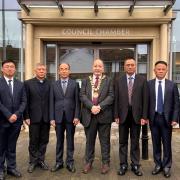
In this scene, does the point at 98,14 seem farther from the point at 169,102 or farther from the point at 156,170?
the point at 156,170

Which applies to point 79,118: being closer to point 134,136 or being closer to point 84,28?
point 134,136

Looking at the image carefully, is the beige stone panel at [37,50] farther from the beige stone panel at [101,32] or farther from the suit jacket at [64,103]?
→ the suit jacket at [64,103]

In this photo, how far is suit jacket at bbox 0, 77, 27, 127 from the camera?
6552 mm

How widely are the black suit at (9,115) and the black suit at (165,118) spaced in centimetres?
221

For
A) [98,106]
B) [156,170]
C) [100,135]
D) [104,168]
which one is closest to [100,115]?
[98,106]

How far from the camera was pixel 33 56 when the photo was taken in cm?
1220

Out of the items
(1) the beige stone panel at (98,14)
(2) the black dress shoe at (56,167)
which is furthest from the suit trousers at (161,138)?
(1) the beige stone panel at (98,14)

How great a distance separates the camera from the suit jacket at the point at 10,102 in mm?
6552

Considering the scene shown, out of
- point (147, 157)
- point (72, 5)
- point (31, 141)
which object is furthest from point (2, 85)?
point (72, 5)

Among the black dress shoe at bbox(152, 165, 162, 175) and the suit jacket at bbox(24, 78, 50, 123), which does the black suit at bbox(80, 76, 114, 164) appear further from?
the black dress shoe at bbox(152, 165, 162, 175)

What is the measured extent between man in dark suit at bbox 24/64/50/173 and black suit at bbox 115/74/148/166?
1.30 metres

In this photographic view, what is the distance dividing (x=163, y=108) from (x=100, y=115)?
1.08 m

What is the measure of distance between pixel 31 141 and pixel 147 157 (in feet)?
8.13

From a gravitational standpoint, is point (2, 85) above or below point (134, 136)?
above
